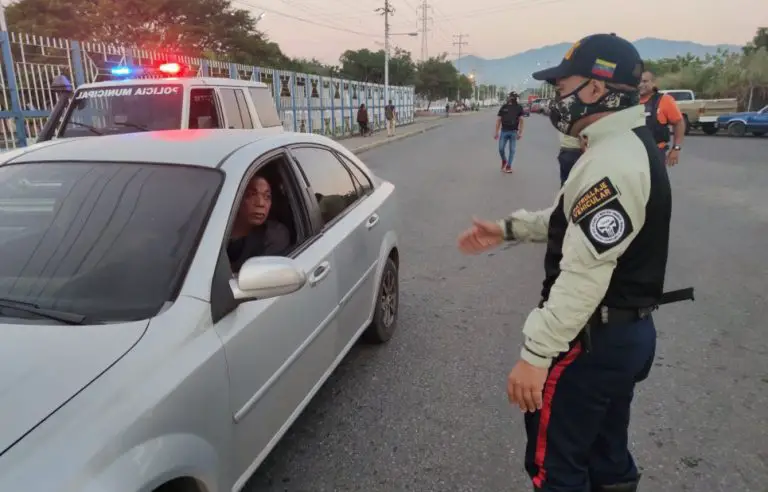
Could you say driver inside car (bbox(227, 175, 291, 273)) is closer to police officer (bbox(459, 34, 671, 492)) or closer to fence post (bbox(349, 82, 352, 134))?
police officer (bbox(459, 34, 671, 492))

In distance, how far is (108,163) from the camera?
8.41ft

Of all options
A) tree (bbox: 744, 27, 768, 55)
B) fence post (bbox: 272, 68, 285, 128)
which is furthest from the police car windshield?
tree (bbox: 744, 27, 768, 55)

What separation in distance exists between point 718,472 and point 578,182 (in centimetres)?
185

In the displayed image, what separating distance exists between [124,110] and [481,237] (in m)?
5.98

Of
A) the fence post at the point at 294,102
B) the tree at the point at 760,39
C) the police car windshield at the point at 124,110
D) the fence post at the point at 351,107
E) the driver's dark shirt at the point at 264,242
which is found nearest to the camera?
the driver's dark shirt at the point at 264,242

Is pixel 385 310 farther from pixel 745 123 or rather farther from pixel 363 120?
pixel 363 120

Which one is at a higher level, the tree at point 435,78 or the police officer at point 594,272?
the tree at point 435,78

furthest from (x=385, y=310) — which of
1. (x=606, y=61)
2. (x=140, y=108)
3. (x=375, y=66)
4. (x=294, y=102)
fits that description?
(x=375, y=66)

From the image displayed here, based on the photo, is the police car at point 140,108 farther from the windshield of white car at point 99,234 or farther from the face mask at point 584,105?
the face mask at point 584,105

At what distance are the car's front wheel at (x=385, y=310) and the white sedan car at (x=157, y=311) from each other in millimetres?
664

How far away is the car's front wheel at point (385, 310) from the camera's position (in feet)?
13.0

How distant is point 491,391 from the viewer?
3.46m

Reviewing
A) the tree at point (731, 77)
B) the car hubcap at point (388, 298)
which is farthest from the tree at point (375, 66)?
the car hubcap at point (388, 298)

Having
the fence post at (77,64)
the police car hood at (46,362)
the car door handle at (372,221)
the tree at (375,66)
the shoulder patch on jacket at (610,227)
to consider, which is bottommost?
the car door handle at (372,221)
